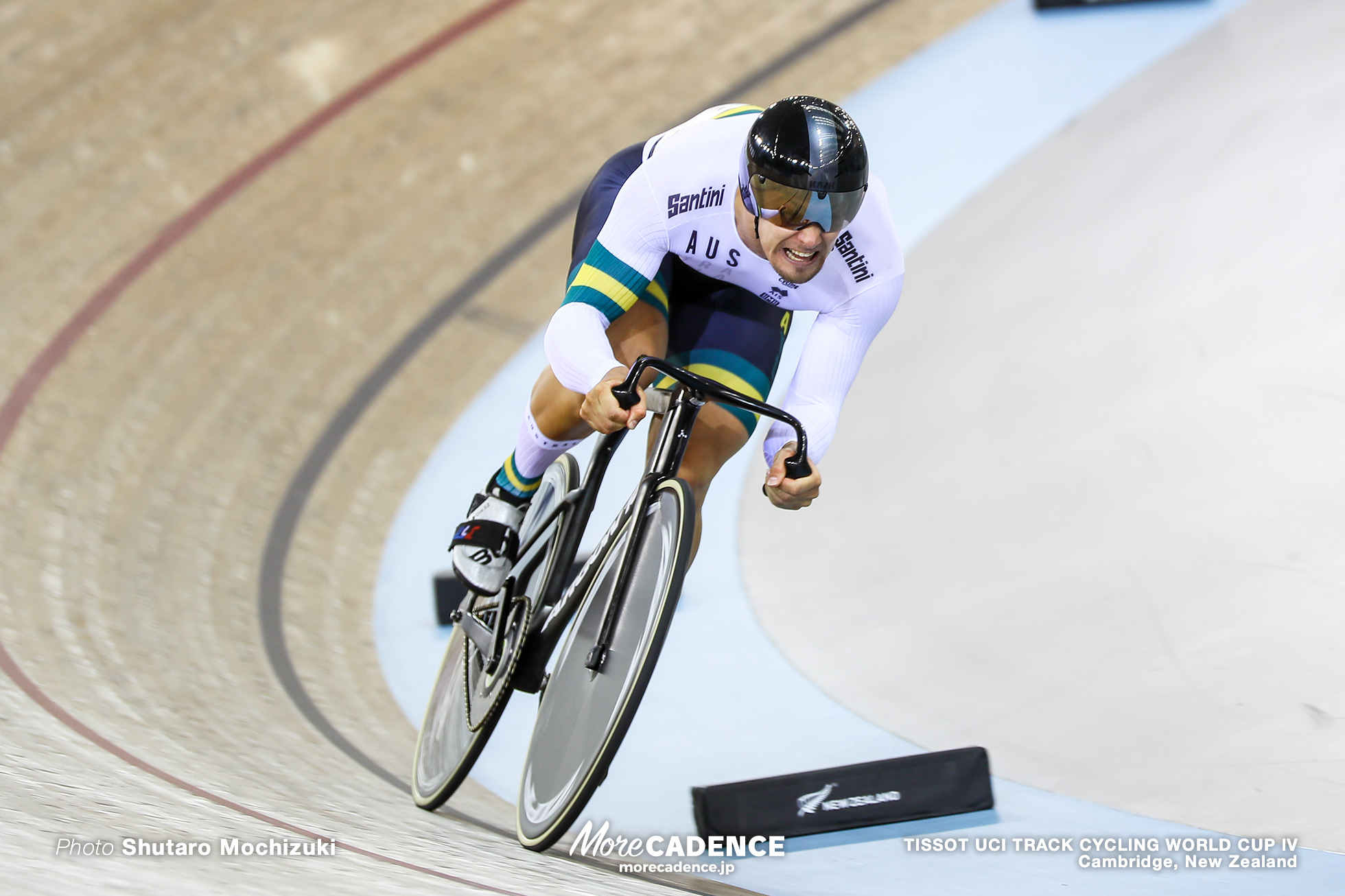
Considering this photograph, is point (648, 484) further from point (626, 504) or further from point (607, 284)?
point (607, 284)

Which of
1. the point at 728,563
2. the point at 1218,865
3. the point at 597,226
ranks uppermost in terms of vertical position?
the point at 597,226

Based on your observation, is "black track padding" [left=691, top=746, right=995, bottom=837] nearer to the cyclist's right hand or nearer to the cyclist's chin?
the cyclist's right hand

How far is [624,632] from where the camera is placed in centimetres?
213

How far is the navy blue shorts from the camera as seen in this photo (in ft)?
7.96

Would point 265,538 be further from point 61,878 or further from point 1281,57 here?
point 1281,57

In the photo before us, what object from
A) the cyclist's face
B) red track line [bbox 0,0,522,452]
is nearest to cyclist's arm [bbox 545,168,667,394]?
the cyclist's face

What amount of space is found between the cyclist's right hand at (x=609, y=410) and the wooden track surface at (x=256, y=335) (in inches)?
28.8

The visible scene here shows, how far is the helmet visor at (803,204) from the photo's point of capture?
6.52 feet

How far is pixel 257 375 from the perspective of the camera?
179 inches

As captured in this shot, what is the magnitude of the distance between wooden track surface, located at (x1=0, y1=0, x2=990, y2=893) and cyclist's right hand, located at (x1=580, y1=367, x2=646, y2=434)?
0.73 m

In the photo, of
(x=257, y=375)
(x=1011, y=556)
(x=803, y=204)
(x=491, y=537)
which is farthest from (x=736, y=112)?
(x=257, y=375)

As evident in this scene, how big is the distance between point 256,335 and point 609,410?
305 centimetres

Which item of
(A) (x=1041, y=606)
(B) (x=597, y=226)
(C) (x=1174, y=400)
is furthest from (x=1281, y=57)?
(B) (x=597, y=226)

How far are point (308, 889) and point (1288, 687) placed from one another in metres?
2.12
